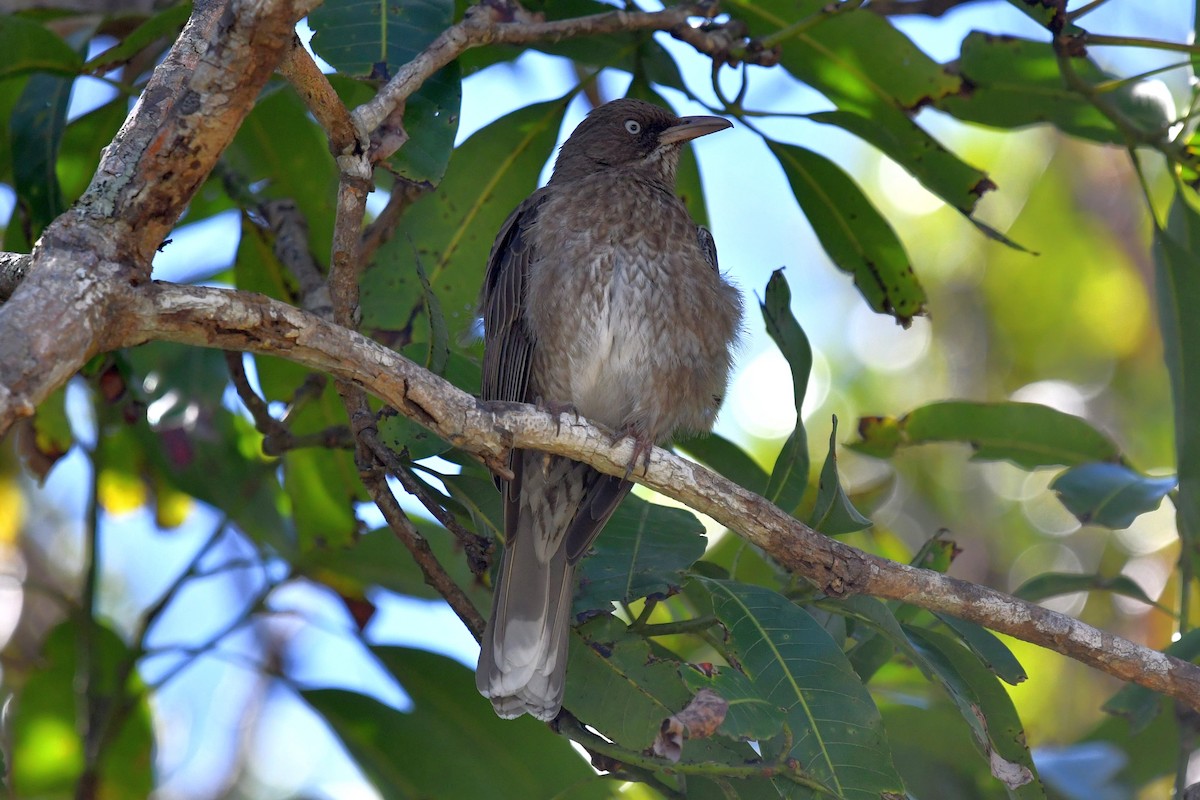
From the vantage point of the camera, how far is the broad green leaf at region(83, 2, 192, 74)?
391 cm

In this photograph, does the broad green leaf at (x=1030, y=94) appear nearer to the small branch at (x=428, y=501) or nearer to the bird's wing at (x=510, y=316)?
the bird's wing at (x=510, y=316)

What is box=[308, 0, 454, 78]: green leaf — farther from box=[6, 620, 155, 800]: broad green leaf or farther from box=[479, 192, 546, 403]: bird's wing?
box=[6, 620, 155, 800]: broad green leaf

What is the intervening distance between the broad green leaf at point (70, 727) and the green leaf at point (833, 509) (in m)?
2.78

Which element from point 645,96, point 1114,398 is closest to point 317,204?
point 645,96

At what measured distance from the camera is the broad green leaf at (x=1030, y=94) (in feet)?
14.3

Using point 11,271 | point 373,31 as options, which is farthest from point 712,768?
point 373,31

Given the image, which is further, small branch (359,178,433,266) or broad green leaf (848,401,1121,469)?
broad green leaf (848,401,1121,469)

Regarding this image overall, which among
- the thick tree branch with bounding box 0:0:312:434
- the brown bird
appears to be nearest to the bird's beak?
the brown bird

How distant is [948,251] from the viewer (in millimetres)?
9797

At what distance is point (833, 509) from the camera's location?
131 inches

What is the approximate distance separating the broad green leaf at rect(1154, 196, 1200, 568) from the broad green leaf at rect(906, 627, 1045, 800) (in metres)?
0.95

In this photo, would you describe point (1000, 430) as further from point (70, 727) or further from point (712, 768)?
point (70, 727)

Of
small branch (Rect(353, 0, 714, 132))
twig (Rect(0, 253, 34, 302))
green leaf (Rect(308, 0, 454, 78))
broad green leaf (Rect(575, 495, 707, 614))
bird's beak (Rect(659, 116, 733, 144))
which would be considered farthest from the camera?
bird's beak (Rect(659, 116, 733, 144))

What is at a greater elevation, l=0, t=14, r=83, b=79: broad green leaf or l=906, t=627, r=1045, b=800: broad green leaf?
l=0, t=14, r=83, b=79: broad green leaf
